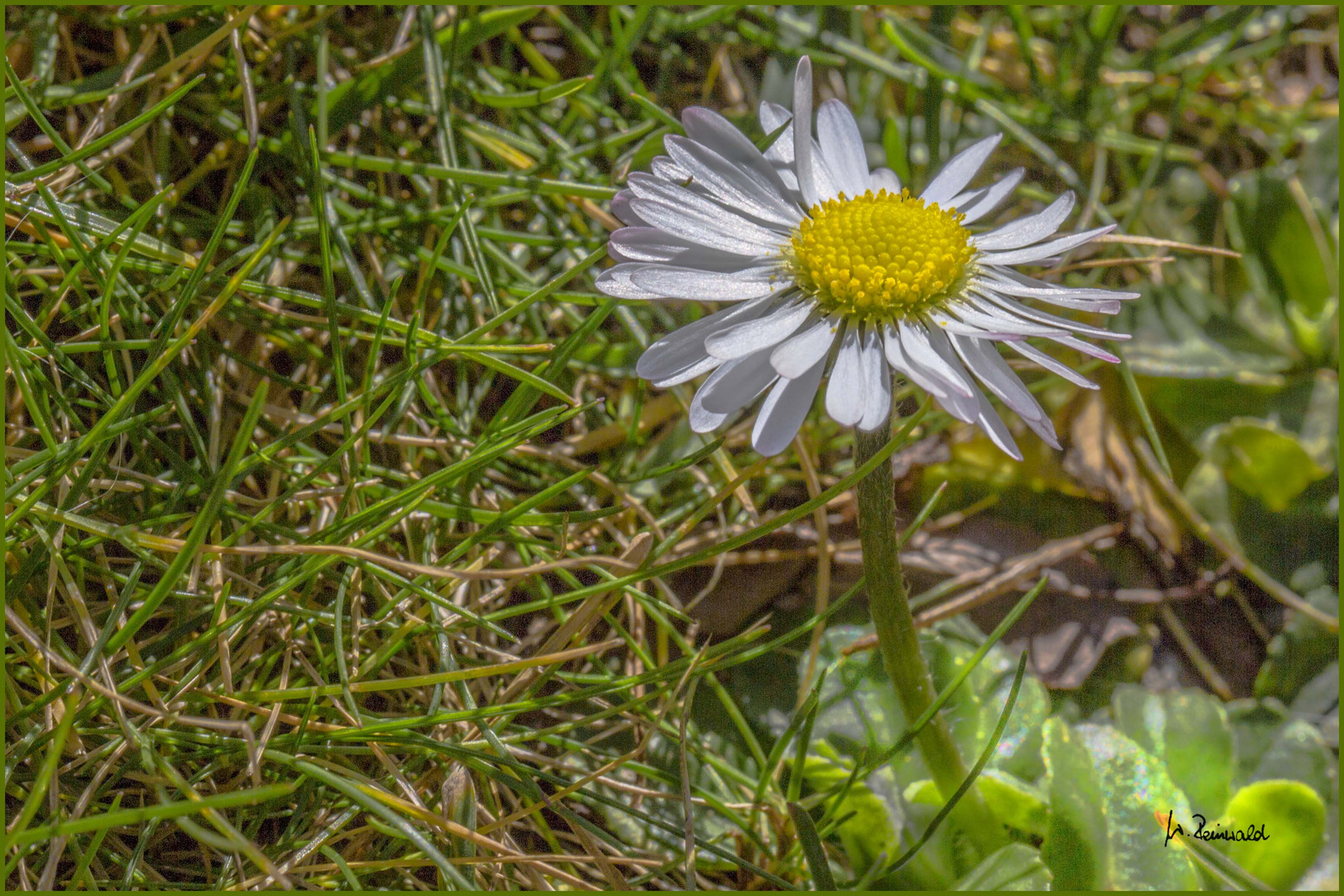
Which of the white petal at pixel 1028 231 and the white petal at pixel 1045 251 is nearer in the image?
the white petal at pixel 1045 251

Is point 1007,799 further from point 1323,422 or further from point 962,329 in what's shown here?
point 1323,422

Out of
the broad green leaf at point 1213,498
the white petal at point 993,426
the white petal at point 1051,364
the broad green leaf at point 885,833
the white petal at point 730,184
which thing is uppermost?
the white petal at point 730,184

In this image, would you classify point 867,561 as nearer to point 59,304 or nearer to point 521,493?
point 521,493

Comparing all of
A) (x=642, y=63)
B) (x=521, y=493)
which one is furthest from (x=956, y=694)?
(x=642, y=63)

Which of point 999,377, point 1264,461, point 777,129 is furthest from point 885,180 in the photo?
point 1264,461

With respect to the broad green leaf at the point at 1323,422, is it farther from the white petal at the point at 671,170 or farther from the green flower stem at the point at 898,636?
the white petal at the point at 671,170

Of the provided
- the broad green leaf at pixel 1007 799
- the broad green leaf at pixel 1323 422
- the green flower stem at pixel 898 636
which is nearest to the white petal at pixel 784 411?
the green flower stem at pixel 898 636
